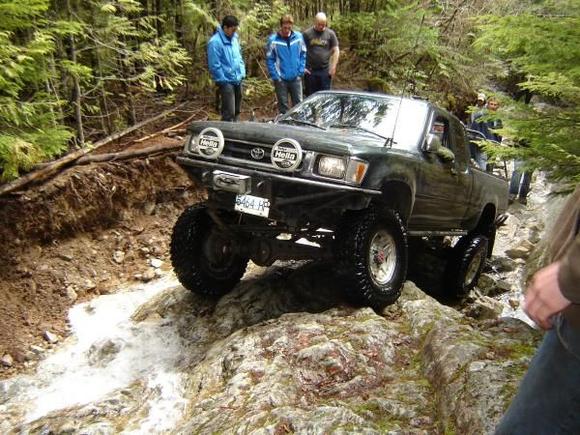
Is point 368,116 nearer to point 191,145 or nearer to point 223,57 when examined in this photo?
point 191,145

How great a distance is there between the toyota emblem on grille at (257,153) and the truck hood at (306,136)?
0.08m

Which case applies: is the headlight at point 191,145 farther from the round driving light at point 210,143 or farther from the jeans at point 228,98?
the jeans at point 228,98

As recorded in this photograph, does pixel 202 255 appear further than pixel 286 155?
Yes

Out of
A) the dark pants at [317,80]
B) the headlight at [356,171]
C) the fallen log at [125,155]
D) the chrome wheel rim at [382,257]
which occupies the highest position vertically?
the headlight at [356,171]

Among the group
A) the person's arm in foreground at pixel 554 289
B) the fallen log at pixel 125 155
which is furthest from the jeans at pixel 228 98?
the person's arm in foreground at pixel 554 289

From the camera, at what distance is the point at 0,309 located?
584 cm

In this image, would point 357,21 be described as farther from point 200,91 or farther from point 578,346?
point 578,346

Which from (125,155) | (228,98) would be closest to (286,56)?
(228,98)

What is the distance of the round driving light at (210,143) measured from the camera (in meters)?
4.77

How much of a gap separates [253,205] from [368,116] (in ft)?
6.43

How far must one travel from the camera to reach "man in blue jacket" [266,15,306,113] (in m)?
9.19

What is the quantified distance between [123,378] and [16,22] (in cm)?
391

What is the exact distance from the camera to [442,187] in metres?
6.02

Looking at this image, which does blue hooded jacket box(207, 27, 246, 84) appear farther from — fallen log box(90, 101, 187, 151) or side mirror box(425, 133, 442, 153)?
side mirror box(425, 133, 442, 153)
